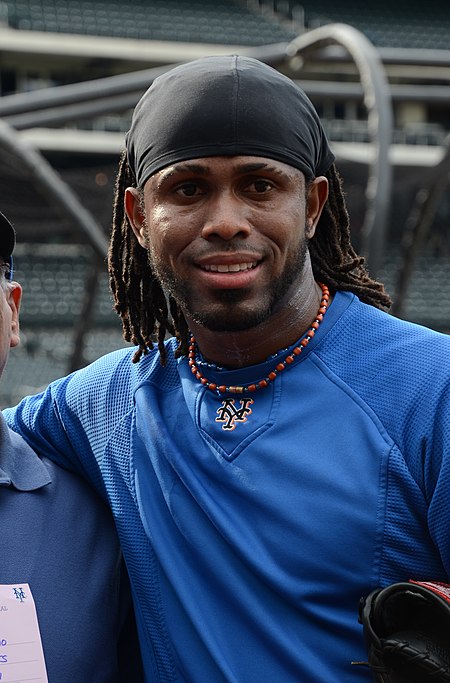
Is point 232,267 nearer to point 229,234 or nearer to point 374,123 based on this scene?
point 229,234

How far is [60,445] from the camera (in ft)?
7.83

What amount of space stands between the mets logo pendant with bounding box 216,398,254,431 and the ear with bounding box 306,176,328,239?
1.17ft

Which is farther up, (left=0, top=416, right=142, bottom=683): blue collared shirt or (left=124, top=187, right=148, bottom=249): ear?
(left=124, top=187, right=148, bottom=249): ear

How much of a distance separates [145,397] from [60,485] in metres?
0.28

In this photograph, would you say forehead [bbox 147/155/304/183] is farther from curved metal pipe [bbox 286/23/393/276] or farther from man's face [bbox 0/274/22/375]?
curved metal pipe [bbox 286/23/393/276]

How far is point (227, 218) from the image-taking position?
1.93 m

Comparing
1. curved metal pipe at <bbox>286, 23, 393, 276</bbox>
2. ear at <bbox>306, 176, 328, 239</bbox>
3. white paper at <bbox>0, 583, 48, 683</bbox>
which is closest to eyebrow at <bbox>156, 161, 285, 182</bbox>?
ear at <bbox>306, 176, 328, 239</bbox>

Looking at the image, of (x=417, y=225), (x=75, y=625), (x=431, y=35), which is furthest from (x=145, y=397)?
(x=431, y=35)

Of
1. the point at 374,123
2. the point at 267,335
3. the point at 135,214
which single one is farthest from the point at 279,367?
the point at 374,123

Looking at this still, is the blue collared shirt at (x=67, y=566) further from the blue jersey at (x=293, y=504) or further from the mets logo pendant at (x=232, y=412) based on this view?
the mets logo pendant at (x=232, y=412)

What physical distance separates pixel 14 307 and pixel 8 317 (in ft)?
0.26

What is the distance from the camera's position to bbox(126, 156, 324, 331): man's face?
1945 millimetres

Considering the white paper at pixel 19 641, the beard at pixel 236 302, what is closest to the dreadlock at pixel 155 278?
the beard at pixel 236 302

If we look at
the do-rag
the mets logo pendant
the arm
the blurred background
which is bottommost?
the blurred background
